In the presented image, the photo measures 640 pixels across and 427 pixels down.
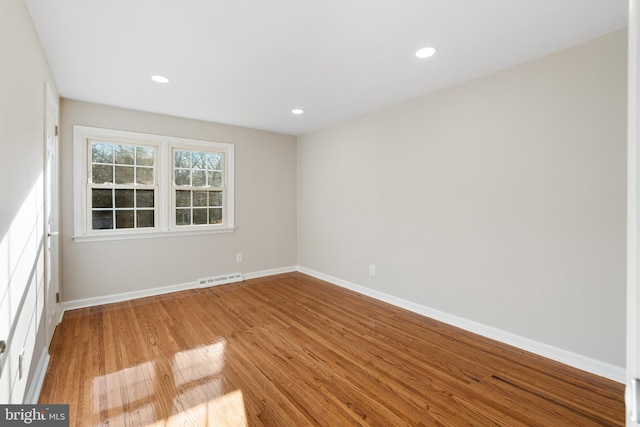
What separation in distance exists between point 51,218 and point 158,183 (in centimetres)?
137

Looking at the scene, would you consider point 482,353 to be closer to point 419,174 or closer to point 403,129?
point 419,174

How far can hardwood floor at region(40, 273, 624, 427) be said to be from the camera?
72.0 inches

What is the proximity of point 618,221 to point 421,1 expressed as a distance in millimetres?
2118

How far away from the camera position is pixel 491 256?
2850mm

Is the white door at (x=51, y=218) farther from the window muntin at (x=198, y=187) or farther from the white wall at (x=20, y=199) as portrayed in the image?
the window muntin at (x=198, y=187)

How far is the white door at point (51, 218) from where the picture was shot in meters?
2.52

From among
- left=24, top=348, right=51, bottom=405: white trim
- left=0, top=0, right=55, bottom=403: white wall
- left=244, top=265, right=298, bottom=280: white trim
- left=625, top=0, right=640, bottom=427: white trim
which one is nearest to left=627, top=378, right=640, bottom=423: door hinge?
left=625, top=0, right=640, bottom=427: white trim

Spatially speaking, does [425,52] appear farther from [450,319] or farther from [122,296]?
[122,296]

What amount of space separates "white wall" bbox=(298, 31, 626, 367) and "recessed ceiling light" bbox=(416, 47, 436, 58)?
78cm

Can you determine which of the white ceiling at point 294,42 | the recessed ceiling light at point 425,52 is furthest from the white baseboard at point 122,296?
the recessed ceiling light at point 425,52

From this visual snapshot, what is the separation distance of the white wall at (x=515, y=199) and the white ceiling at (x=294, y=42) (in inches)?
12.2

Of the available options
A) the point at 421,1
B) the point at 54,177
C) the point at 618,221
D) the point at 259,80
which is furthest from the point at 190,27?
the point at 618,221

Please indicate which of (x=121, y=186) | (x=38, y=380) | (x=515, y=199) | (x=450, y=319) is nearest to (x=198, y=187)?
(x=121, y=186)

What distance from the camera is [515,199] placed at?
2.67 m
